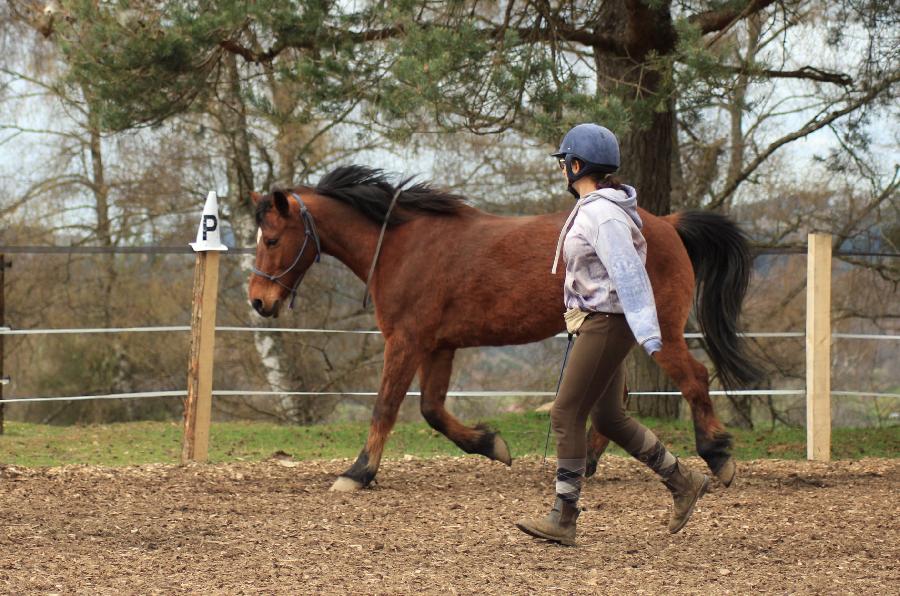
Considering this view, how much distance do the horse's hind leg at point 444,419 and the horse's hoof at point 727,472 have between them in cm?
130

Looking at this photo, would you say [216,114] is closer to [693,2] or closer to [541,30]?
[541,30]

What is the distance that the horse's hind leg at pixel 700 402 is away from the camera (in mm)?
6109

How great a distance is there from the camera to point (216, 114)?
13.8 meters

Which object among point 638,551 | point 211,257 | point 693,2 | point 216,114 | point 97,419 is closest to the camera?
point 638,551

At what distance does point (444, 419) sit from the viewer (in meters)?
6.52

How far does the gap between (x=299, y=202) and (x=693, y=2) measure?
4.21m

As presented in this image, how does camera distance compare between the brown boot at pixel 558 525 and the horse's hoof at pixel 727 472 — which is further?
the horse's hoof at pixel 727 472

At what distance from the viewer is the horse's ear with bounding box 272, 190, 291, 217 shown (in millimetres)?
6441

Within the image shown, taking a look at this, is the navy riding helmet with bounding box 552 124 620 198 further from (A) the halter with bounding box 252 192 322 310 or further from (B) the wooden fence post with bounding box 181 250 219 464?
(B) the wooden fence post with bounding box 181 250 219 464

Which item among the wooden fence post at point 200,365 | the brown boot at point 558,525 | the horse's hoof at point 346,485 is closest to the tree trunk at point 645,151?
the wooden fence post at point 200,365

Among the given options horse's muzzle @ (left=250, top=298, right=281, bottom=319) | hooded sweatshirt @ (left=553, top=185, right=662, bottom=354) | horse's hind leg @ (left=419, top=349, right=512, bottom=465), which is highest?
hooded sweatshirt @ (left=553, top=185, right=662, bottom=354)

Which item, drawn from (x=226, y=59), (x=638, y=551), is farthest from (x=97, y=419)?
(x=638, y=551)

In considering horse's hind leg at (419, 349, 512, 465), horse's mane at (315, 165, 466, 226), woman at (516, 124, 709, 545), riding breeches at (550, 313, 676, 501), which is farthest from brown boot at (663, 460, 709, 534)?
horse's mane at (315, 165, 466, 226)

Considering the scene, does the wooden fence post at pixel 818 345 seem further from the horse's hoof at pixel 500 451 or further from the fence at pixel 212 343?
the horse's hoof at pixel 500 451
